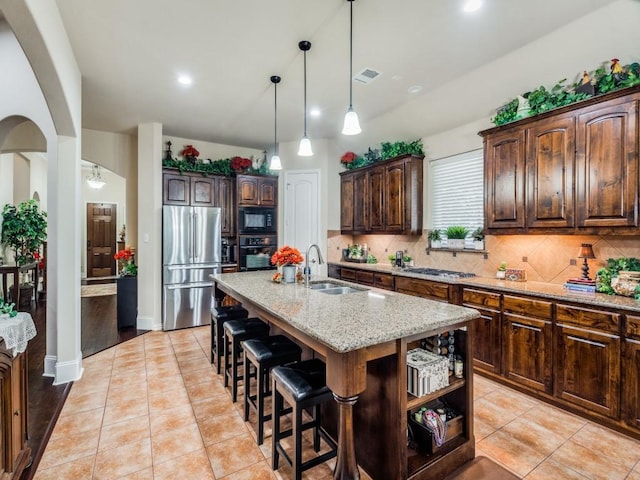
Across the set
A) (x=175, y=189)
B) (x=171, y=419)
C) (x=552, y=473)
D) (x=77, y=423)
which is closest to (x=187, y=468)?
(x=171, y=419)

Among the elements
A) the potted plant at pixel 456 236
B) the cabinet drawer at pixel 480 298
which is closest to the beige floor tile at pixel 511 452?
the cabinet drawer at pixel 480 298

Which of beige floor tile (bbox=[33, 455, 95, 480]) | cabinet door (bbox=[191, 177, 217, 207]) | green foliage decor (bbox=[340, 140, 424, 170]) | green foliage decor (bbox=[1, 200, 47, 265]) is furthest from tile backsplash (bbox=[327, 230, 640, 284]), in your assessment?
green foliage decor (bbox=[1, 200, 47, 265])

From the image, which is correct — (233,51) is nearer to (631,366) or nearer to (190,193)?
(190,193)

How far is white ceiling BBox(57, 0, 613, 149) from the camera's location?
232 cm

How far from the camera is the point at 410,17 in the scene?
2.39m

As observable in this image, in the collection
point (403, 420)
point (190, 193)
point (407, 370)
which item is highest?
point (190, 193)

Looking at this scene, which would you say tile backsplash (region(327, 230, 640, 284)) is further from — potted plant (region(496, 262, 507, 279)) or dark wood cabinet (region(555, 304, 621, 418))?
dark wood cabinet (region(555, 304, 621, 418))

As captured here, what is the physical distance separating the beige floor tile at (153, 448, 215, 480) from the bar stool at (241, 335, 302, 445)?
0.35m

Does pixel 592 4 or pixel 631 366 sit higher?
pixel 592 4

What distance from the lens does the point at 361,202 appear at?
513cm

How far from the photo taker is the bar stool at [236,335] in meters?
2.68

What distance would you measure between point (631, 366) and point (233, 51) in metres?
3.88

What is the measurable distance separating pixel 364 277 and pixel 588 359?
266 centimetres

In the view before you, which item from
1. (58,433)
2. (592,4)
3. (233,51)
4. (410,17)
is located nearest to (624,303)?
(592,4)
